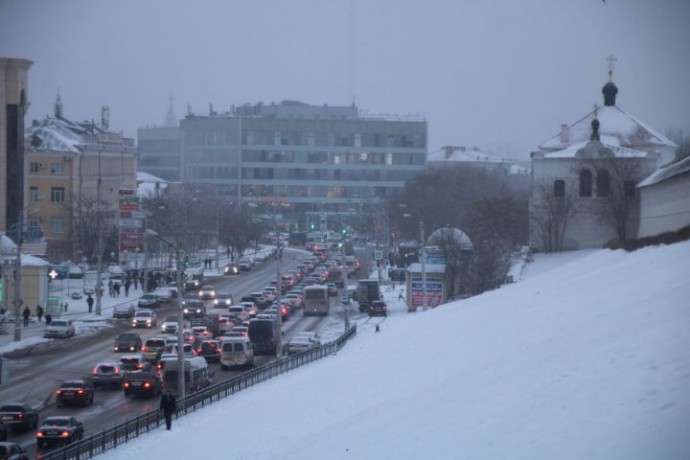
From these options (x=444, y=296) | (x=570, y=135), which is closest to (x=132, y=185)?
(x=570, y=135)

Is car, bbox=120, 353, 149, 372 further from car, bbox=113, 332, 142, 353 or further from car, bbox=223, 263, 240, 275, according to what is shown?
car, bbox=223, 263, 240, 275

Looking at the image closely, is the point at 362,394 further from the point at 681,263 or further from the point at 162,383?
the point at 162,383

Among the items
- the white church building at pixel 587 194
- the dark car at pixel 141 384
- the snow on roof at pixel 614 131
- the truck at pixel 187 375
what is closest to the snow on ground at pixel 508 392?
the truck at pixel 187 375

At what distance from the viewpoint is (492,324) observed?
2409 cm

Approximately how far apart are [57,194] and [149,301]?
3067cm

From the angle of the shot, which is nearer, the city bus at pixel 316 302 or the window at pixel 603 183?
the city bus at pixel 316 302

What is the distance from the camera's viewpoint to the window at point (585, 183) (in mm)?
64188

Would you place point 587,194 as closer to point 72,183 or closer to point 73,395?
point 72,183

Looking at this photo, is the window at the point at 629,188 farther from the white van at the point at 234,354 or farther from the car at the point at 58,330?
the car at the point at 58,330

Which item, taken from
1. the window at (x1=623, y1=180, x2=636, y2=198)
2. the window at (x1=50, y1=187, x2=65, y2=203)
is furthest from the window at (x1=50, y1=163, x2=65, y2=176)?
the window at (x1=623, y1=180, x2=636, y2=198)

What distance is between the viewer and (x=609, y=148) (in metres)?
64.3

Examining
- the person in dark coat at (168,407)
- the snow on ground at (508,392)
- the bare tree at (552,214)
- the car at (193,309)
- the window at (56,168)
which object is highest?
the window at (56,168)

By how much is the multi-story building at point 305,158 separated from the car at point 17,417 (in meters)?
96.9

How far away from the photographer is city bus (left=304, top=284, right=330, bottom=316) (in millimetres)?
53375
